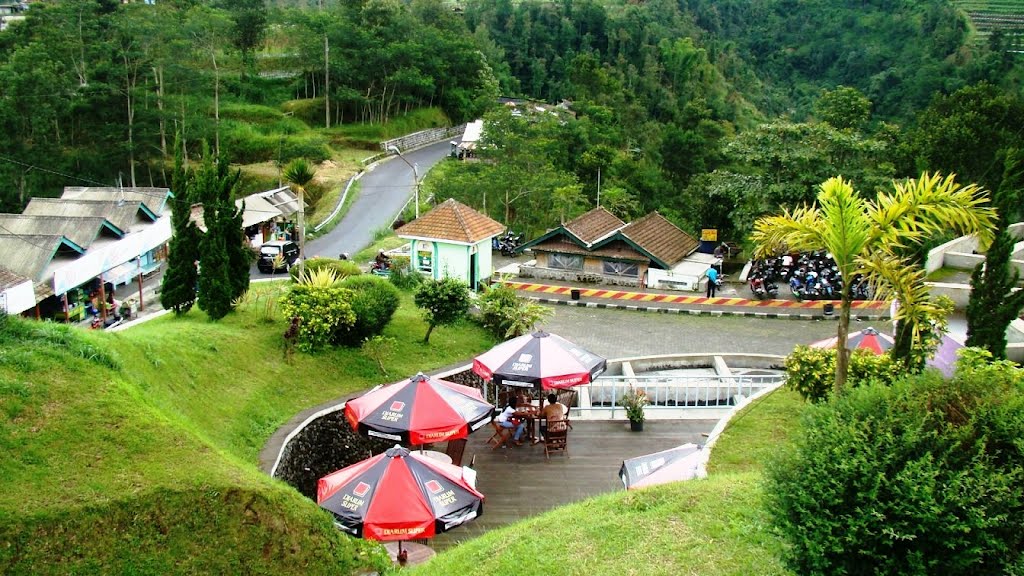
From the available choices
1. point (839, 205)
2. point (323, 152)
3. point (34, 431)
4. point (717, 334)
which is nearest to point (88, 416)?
point (34, 431)

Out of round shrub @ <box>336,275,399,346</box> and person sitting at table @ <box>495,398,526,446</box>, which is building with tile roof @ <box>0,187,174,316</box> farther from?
person sitting at table @ <box>495,398,526,446</box>

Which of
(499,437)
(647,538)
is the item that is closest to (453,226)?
(499,437)

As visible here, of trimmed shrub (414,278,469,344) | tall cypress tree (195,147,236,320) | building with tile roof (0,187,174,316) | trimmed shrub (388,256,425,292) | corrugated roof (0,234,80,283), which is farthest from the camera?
trimmed shrub (388,256,425,292)

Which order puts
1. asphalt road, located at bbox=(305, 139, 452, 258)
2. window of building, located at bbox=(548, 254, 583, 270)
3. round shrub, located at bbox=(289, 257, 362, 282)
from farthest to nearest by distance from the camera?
asphalt road, located at bbox=(305, 139, 452, 258) < window of building, located at bbox=(548, 254, 583, 270) < round shrub, located at bbox=(289, 257, 362, 282)

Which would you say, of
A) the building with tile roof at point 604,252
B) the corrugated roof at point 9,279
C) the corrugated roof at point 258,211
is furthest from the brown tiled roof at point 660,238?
the corrugated roof at point 9,279

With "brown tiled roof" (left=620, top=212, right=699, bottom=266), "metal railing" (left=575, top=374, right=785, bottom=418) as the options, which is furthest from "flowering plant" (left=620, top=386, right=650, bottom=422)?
"brown tiled roof" (left=620, top=212, right=699, bottom=266)

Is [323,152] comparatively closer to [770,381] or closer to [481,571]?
[770,381]
